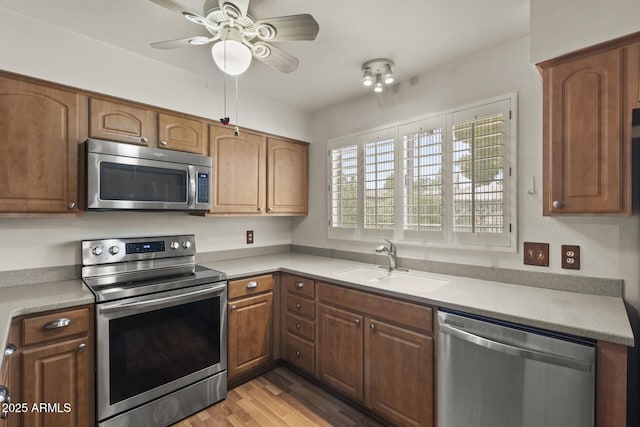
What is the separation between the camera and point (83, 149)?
5.98 feet

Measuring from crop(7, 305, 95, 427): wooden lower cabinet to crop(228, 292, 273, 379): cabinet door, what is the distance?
0.83 m

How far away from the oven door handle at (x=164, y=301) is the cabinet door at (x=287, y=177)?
99cm

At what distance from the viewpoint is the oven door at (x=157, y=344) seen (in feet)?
5.40

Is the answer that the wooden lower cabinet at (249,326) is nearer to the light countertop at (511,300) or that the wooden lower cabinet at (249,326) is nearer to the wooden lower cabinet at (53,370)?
the light countertop at (511,300)

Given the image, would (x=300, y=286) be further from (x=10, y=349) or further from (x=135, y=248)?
(x=10, y=349)

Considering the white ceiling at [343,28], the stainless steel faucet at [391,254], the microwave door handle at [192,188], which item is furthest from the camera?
the stainless steel faucet at [391,254]

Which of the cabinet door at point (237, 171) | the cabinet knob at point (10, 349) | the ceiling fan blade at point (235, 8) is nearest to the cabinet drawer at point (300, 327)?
the cabinet door at point (237, 171)

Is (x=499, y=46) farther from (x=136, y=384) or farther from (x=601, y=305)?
(x=136, y=384)

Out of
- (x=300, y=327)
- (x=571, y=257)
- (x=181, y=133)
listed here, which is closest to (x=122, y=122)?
(x=181, y=133)

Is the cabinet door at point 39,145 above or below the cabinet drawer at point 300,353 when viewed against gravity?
above

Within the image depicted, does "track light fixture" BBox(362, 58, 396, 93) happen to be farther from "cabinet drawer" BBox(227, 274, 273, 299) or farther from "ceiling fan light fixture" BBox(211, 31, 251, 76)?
"cabinet drawer" BBox(227, 274, 273, 299)

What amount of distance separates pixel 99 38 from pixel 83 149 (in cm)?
69

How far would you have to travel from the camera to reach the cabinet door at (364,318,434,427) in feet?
5.33

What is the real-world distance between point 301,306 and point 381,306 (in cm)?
74
